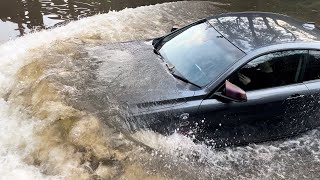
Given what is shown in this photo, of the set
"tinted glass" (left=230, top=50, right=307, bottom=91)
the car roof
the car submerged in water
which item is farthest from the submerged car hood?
the car roof

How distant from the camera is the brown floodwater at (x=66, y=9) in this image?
10.1m

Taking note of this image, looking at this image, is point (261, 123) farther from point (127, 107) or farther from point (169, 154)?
point (127, 107)

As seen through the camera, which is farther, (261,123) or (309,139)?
(309,139)

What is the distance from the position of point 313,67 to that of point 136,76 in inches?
93.2

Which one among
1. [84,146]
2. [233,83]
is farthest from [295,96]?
[84,146]

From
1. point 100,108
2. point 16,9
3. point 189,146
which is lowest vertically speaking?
point 16,9

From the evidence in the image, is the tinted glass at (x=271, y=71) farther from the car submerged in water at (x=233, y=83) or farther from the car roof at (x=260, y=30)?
the car roof at (x=260, y=30)

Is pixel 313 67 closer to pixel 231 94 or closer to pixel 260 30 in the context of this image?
pixel 260 30

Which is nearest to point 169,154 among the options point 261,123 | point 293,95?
point 261,123

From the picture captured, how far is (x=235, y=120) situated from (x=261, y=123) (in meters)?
0.45

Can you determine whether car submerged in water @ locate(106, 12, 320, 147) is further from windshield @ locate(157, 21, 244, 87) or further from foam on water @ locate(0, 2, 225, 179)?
foam on water @ locate(0, 2, 225, 179)

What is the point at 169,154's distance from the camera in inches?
196

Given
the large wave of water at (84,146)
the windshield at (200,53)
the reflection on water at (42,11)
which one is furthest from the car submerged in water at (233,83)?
the reflection on water at (42,11)

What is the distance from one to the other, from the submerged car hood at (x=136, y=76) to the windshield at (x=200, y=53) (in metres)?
0.17
